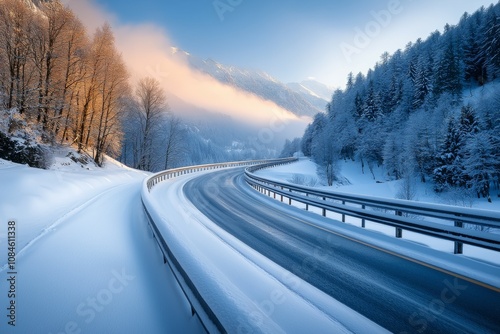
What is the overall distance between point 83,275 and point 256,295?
2902mm

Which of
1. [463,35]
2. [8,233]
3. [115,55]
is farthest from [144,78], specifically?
[463,35]

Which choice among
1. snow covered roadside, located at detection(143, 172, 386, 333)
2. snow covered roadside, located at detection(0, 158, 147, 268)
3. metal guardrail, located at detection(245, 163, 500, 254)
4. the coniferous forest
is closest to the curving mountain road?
snow covered roadside, located at detection(143, 172, 386, 333)

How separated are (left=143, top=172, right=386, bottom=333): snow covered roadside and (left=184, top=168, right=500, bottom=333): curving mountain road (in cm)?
32

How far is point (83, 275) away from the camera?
3.83 metres

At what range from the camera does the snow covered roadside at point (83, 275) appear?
108 inches

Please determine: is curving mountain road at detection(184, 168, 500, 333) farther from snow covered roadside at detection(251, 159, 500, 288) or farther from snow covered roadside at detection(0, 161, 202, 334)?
snow covered roadside at detection(0, 161, 202, 334)

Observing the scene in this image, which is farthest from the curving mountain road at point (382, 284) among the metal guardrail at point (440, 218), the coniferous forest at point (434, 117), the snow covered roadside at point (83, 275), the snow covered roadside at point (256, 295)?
the coniferous forest at point (434, 117)

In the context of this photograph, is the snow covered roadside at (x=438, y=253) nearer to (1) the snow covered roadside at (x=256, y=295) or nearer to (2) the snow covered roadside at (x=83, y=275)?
(1) the snow covered roadside at (x=256, y=295)

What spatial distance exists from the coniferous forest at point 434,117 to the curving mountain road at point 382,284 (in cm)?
3470

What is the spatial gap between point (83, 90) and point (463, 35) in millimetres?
99646

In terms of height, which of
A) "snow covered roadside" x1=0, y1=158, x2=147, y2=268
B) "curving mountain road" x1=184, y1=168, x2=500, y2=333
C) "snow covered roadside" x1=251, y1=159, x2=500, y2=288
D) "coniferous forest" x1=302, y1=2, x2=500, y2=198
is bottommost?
"curving mountain road" x1=184, y1=168, x2=500, y2=333

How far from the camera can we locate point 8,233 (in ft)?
17.3

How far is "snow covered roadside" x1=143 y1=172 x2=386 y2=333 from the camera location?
80.6 inches

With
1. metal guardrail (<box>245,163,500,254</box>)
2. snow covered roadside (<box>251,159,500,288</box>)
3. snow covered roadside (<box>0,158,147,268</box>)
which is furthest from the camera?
snow covered roadside (<box>0,158,147,268</box>)
